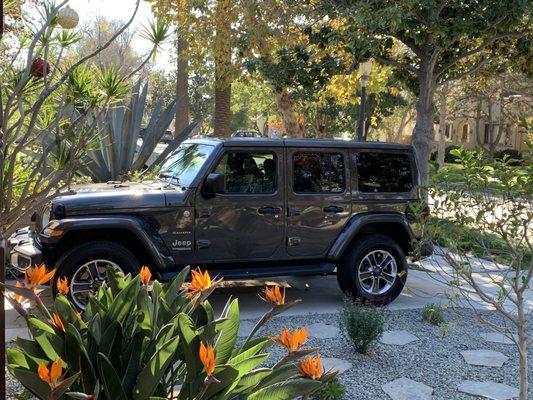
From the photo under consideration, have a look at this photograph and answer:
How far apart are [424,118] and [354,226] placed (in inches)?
194

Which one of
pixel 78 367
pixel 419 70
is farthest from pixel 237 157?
pixel 419 70

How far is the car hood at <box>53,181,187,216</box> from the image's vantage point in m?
5.79

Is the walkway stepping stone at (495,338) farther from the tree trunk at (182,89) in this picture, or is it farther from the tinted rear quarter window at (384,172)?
the tree trunk at (182,89)

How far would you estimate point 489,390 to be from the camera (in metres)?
4.57

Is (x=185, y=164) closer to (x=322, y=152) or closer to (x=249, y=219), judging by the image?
(x=249, y=219)

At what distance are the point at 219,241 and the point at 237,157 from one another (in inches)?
35.6

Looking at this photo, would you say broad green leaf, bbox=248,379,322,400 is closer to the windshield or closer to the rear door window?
the windshield

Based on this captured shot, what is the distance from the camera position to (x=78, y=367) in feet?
8.67

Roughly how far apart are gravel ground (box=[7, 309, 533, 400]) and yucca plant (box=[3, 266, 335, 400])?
62.4 inches

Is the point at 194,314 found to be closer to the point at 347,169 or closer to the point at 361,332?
the point at 361,332

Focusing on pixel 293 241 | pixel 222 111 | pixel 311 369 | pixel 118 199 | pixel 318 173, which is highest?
pixel 222 111

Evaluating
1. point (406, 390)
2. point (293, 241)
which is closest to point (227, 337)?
point (406, 390)

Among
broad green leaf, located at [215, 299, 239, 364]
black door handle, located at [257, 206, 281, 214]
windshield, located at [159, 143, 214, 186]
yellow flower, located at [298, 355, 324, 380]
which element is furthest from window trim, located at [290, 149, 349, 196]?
yellow flower, located at [298, 355, 324, 380]

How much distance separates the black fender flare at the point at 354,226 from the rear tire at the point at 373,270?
0.16 meters
